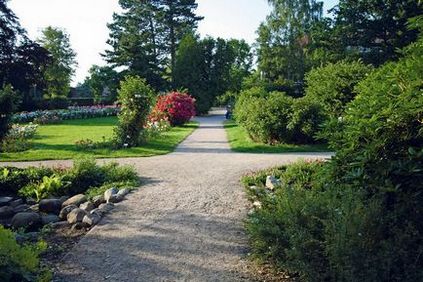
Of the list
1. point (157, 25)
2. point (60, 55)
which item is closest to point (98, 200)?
point (157, 25)

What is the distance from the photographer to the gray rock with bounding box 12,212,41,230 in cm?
673

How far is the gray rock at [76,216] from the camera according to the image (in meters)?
6.22

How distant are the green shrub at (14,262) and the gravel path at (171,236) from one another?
0.72 metres

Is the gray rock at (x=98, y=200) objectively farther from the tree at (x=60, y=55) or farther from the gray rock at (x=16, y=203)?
the tree at (x=60, y=55)

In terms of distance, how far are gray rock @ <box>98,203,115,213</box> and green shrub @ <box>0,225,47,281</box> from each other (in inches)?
117

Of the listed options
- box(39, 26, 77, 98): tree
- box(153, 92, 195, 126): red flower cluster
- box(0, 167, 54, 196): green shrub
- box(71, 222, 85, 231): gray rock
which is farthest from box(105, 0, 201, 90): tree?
box(71, 222, 85, 231): gray rock

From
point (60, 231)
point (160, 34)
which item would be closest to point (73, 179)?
point (60, 231)

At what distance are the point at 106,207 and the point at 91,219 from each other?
2.06 ft

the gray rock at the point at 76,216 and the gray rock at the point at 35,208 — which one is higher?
the gray rock at the point at 76,216

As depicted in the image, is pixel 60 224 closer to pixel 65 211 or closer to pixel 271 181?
pixel 65 211

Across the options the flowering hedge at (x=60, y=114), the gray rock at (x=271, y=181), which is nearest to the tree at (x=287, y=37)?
the flowering hedge at (x=60, y=114)

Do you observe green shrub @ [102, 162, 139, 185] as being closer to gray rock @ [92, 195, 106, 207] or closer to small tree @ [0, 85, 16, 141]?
gray rock @ [92, 195, 106, 207]

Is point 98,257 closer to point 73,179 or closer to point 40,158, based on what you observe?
point 73,179

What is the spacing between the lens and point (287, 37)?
40.4m
